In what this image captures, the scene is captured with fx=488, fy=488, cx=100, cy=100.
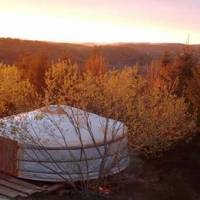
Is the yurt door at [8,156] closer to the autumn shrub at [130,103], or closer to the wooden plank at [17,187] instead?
the wooden plank at [17,187]

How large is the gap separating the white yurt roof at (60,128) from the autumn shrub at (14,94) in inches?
29.1

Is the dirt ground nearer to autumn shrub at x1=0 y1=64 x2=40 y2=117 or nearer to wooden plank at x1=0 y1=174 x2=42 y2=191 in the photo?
wooden plank at x1=0 y1=174 x2=42 y2=191

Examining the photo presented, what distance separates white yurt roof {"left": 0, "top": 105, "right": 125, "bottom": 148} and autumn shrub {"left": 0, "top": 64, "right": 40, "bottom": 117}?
0.74m

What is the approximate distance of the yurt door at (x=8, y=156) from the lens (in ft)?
33.9

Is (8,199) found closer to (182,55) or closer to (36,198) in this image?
(36,198)

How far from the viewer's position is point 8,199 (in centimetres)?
885

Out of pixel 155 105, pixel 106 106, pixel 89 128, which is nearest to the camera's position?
pixel 89 128

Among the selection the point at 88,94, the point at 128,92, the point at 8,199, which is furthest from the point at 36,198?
the point at 128,92

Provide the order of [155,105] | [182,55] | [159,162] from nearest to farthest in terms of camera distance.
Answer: [155,105] → [159,162] → [182,55]

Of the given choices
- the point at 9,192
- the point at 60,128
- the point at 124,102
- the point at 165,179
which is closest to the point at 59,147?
the point at 60,128

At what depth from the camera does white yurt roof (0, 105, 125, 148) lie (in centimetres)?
1026

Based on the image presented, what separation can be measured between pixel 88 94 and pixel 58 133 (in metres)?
1.06

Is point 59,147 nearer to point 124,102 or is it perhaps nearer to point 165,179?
point 124,102

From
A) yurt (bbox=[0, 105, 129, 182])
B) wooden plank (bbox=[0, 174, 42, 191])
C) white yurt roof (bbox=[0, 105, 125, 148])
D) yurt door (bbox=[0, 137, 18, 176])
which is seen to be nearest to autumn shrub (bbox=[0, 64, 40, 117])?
A: white yurt roof (bbox=[0, 105, 125, 148])
